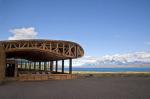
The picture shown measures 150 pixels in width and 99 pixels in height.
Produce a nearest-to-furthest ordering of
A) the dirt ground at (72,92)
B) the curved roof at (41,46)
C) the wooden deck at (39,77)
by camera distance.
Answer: the dirt ground at (72,92) < the curved roof at (41,46) < the wooden deck at (39,77)

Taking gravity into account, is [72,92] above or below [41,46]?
below

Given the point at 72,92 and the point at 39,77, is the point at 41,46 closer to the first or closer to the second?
the point at 39,77

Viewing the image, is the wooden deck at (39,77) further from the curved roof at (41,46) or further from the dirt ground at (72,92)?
the dirt ground at (72,92)

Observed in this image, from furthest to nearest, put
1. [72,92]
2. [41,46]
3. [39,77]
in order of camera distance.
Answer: [39,77], [41,46], [72,92]

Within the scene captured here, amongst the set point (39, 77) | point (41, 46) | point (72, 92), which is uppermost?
point (41, 46)

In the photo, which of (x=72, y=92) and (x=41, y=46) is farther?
(x=41, y=46)

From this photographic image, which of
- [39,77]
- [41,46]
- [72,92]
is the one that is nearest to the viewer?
[72,92]

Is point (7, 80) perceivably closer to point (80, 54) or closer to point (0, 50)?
point (0, 50)

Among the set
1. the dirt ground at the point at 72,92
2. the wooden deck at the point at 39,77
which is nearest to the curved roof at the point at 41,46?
the wooden deck at the point at 39,77

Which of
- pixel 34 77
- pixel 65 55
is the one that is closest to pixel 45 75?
pixel 34 77

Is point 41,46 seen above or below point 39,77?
above

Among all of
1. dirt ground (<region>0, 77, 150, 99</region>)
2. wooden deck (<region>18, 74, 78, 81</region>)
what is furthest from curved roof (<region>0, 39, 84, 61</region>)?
dirt ground (<region>0, 77, 150, 99</region>)

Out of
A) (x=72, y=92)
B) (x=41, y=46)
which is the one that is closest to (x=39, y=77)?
(x=41, y=46)

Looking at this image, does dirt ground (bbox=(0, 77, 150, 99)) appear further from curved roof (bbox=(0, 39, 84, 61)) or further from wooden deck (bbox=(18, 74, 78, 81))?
curved roof (bbox=(0, 39, 84, 61))
